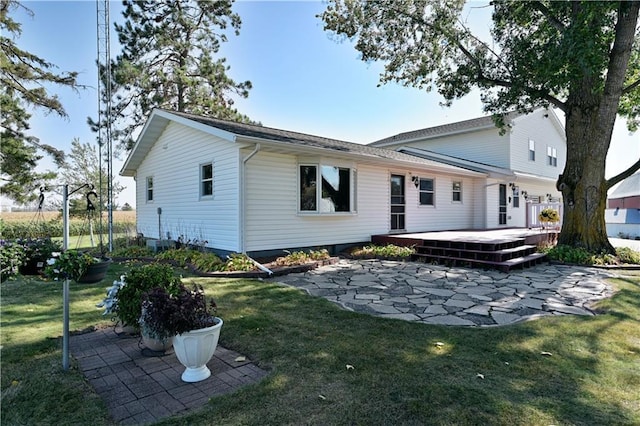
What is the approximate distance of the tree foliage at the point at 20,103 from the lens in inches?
530

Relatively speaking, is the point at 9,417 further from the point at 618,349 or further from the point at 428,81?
the point at 428,81

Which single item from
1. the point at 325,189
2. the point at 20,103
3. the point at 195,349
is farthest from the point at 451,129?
the point at 20,103

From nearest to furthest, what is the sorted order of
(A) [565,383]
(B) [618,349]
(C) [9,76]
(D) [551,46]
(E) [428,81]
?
(A) [565,383] < (B) [618,349] < (D) [551,46] < (E) [428,81] < (C) [9,76]

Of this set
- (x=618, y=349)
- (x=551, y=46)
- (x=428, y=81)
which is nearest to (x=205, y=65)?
(x=428, y=81)

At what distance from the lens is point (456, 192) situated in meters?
14.3

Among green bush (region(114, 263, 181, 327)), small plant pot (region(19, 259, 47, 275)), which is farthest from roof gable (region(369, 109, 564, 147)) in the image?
small plant pot (region(19, 259, 47, 275))

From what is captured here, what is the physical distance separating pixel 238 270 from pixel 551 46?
29.3 feet

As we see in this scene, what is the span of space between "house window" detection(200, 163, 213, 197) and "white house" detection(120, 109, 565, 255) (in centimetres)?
3

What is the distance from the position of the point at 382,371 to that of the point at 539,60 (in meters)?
9.16

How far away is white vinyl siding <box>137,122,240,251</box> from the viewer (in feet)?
28.1

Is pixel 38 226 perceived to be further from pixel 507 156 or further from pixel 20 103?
pixel 507 156

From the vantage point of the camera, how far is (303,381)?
111 inches

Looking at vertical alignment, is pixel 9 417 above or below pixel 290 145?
below

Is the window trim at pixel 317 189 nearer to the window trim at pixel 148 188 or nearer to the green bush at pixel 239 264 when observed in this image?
the green bush at pixel 239 264
